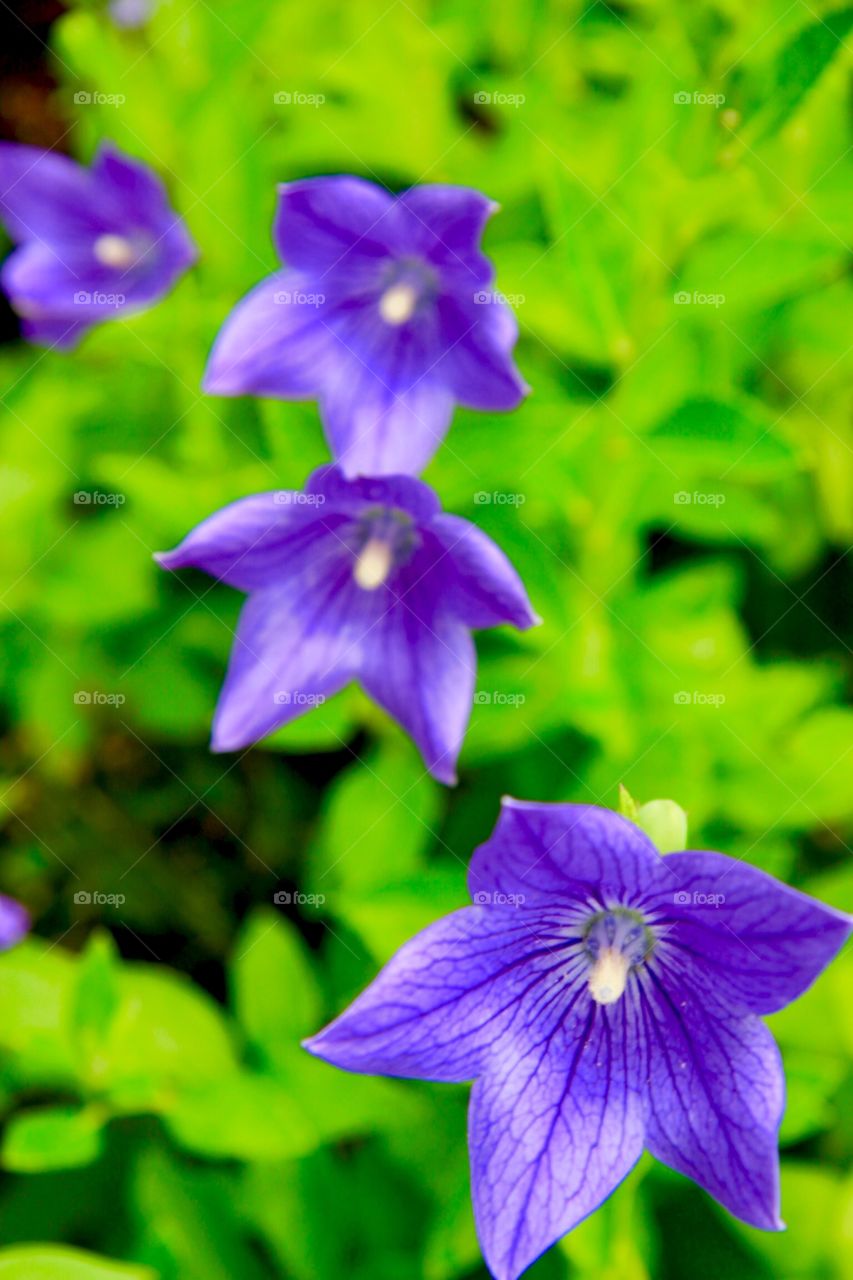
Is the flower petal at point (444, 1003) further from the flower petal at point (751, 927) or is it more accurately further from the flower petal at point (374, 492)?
the flower petal at point (374, 492)

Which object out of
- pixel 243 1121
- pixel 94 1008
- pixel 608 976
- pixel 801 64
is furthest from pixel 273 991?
pixel 801 64

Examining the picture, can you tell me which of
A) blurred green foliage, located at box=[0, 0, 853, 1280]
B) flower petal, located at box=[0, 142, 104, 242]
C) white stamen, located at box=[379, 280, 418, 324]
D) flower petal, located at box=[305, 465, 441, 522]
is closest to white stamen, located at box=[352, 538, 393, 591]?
flower petal, located at box=[305, 465, 441, 522]

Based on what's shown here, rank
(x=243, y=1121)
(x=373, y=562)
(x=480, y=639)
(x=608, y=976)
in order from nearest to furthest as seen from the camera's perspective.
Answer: (x=608, y=976) → (x=373, y=562) → (x=243, y=1121) → (x=480, y=639)

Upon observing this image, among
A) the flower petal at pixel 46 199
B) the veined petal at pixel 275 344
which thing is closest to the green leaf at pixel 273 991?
the veined petal at pixel 275 344

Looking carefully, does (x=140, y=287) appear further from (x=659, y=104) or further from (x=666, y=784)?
(x=666, y=784)

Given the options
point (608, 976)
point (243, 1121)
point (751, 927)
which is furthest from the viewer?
point (243, 1121)

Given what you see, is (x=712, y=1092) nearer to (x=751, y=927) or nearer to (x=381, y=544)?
(x=751, y=927)
